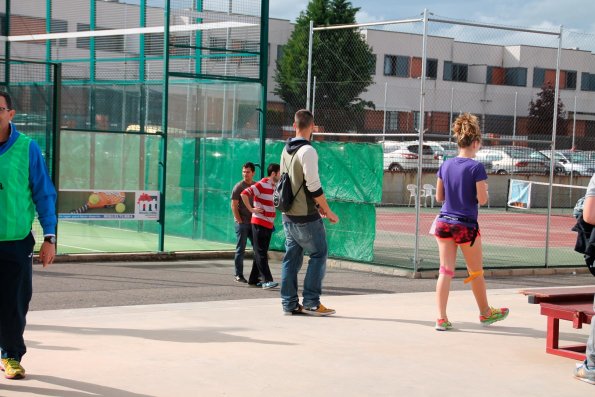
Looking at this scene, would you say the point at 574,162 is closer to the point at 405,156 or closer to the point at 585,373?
the point at 405,156

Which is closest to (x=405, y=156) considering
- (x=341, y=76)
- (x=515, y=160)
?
(x=341, y=76)

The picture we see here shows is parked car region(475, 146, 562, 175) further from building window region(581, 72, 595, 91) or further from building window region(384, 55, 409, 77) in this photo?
building window region(384, 55, 409, 77)

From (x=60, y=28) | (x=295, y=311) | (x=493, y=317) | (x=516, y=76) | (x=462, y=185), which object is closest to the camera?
(x=462, y=185)

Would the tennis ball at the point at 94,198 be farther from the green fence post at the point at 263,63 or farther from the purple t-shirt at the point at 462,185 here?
the purple t-shirt at the point at 462,185

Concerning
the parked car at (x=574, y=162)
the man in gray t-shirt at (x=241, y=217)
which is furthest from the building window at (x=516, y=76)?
the man in gray t-shirt at (x=241, y=217)

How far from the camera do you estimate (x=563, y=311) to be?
7.84m

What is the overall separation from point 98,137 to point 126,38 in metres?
4.87

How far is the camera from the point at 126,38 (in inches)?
853

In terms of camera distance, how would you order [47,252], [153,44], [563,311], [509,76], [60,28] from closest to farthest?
[47,252] < [563,311] < [153,44] < [60,28] < [509,76]

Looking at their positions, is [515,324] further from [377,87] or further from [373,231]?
[377,87]

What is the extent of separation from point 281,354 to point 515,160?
17.6m

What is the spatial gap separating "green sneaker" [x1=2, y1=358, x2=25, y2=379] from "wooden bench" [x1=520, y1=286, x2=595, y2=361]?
13.4 feet

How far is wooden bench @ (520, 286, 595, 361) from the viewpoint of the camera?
7.77 metres

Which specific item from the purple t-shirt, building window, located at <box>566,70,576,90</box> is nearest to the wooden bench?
the purple t-shirt
